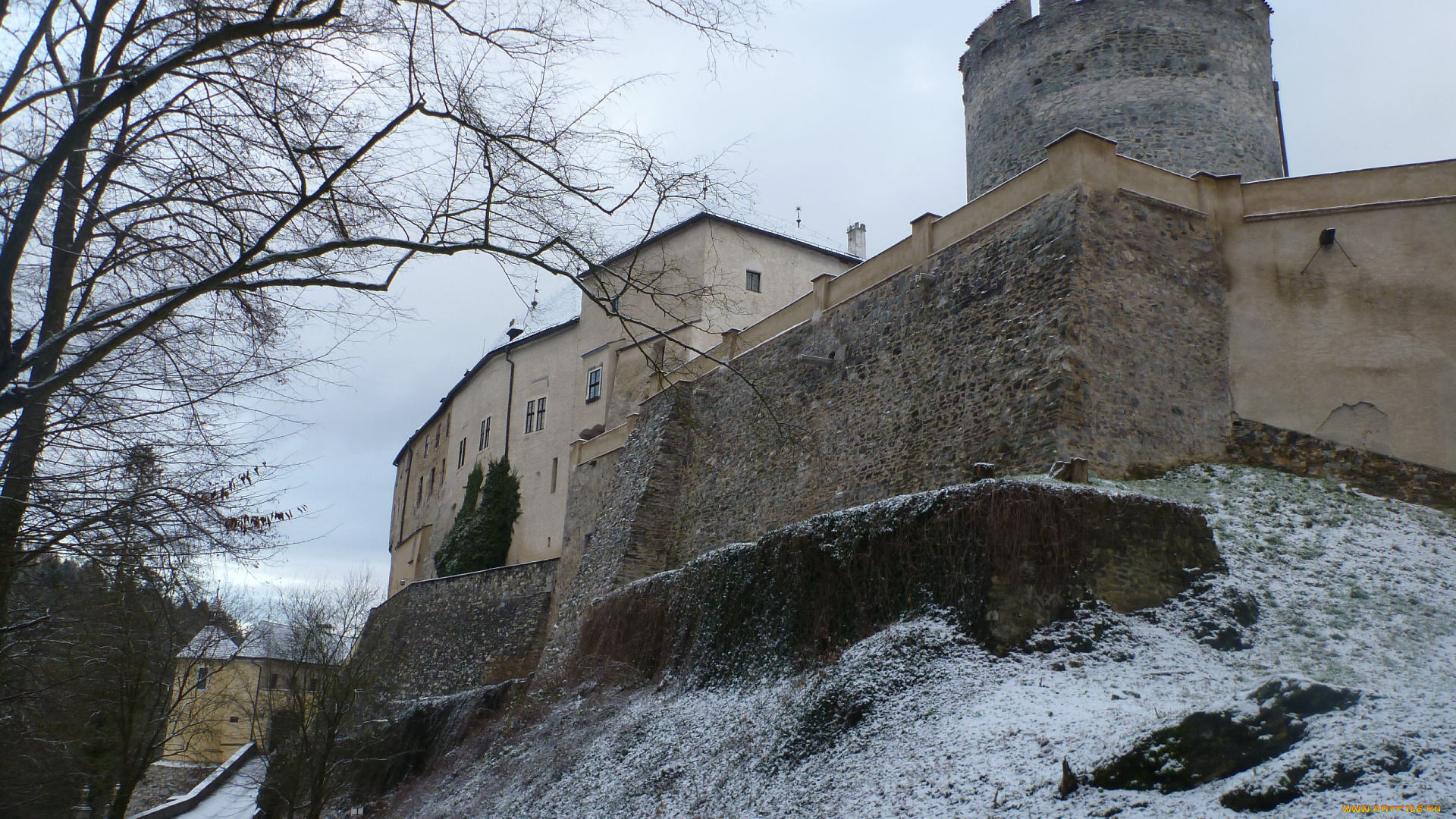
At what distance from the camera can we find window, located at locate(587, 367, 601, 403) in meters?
31.0

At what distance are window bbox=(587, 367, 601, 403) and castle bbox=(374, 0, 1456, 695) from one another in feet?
16.3

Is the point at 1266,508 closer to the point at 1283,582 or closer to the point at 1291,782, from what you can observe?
the point at 1283,582

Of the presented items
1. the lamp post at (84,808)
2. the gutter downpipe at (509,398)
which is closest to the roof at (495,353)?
the gutter downpipe at (509,398)

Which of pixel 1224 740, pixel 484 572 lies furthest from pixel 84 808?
pixel 1224 740

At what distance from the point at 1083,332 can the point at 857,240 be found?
19.8 m

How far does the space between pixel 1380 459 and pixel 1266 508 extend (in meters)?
1.99

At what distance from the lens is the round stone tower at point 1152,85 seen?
814 inches

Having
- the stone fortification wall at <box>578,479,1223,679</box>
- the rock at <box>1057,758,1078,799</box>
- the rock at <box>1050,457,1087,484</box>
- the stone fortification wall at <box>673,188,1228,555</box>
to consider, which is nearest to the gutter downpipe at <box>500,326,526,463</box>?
the stone fortification wall at <box>673,188,1228,555</box>

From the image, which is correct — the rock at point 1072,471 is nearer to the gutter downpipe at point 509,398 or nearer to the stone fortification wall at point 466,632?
the stone fortification wall at point 466,632

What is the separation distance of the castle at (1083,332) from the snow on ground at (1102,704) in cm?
113

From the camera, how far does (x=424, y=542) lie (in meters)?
41.4

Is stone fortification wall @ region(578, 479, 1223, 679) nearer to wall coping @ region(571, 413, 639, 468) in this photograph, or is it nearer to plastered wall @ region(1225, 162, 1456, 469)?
plastered wall @ region(1225, 162, 1456, 469)

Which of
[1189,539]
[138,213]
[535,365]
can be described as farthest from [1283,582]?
[535,365]

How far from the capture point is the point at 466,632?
1094 inches
